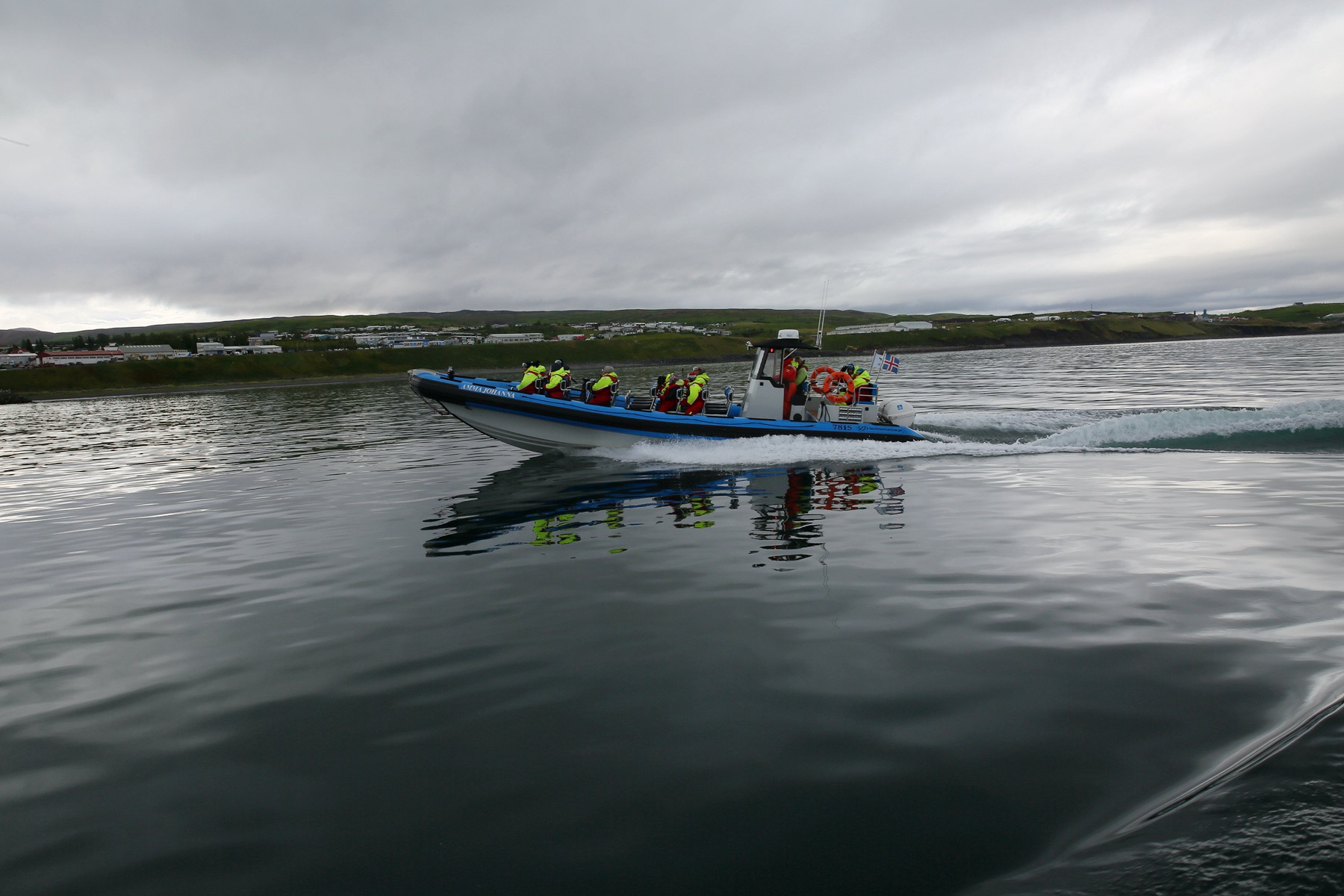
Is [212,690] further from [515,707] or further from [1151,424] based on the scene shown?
[1151,424]

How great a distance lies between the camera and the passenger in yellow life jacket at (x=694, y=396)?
54.9 ft

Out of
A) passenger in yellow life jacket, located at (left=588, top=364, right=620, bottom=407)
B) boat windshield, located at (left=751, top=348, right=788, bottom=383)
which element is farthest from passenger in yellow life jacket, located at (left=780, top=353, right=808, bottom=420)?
A: passenger in yellow life jacket, located at (left=588, top=364, right=620, bottom=407)

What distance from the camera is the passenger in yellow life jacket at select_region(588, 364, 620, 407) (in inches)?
647

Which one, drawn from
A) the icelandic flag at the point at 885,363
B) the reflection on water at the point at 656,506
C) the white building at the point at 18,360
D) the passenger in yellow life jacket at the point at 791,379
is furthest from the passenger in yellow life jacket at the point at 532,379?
the white building at the point at 18,360

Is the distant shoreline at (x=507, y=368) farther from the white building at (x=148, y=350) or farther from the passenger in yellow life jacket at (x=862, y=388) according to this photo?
the passenger in yellow life jacket at (x=862, y=388)

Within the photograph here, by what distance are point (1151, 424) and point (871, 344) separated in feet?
307

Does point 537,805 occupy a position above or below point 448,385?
below

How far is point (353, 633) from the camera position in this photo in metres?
6.47

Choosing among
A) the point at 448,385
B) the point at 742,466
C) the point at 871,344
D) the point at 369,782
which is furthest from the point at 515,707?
the point at 871,344

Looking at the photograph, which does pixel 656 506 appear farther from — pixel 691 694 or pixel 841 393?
Result: pixel 841 393

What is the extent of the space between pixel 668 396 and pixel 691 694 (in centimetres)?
1246

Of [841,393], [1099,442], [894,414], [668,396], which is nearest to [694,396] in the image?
[668,396]

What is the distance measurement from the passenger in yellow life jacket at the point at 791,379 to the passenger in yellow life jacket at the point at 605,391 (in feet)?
12.8

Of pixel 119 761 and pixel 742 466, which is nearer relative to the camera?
pixel 119 761
